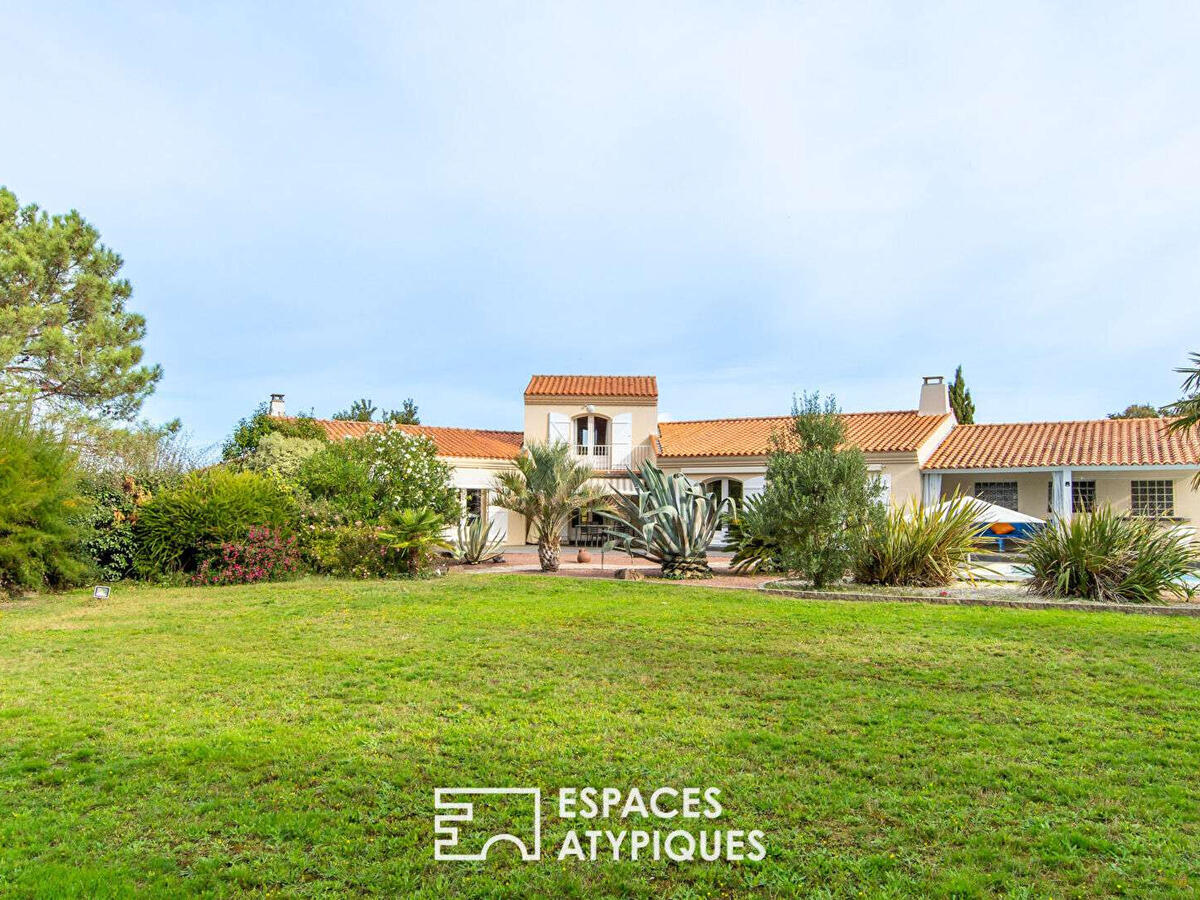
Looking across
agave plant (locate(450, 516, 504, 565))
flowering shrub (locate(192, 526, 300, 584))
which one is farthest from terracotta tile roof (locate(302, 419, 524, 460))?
flowering shrub (locate(192, 526, 300, 584))

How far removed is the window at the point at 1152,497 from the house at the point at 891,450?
0.11 ft

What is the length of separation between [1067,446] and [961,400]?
12592mm

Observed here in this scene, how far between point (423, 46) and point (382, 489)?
996 cm

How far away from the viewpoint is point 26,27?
1142 cm

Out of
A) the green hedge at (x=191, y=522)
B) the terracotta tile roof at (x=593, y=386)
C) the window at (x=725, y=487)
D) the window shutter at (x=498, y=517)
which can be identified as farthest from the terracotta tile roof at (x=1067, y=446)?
the green hedge at (x=191, y=522)

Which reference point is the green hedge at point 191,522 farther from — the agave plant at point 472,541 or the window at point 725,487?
the window at point 725,487

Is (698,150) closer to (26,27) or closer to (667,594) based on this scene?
(667,594)

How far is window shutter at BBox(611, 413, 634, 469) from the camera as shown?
30.8 metres

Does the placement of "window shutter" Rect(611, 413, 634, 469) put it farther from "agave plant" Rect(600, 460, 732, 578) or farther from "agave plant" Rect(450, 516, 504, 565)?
"agave plant" Rect(600, 460, 732, 578)

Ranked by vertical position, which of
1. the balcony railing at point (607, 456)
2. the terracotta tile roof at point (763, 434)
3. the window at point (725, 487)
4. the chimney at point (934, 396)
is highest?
the chimney at point (934, 396)

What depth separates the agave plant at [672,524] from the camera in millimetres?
16609

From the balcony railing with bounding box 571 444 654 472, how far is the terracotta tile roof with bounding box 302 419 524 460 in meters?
2.71

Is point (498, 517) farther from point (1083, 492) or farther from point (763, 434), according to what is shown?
point (1083, 492)

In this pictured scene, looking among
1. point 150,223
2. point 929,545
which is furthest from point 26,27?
point 929,545
